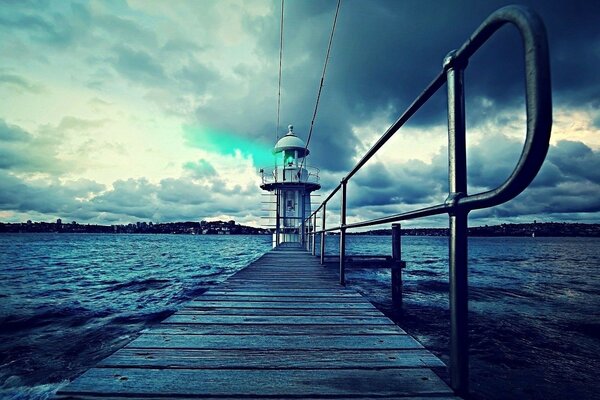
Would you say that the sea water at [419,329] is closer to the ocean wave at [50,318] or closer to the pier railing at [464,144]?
the ocean wave at [50,318]

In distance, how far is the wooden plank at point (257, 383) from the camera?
1.12 m

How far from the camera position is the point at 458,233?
3.48ft

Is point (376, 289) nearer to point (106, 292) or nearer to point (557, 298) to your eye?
point (557, 298)

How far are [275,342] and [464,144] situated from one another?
1339 millimetres

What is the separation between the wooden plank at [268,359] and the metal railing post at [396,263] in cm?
585

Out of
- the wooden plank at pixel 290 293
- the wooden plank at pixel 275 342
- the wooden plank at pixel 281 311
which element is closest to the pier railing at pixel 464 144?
the wooden plank at pixel 275 342

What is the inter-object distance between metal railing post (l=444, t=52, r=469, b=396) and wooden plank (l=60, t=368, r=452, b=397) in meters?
0.15

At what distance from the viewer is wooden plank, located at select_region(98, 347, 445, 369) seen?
4.37ft

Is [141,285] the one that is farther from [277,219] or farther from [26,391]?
[26,391]

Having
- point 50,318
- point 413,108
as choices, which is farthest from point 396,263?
point 50,318

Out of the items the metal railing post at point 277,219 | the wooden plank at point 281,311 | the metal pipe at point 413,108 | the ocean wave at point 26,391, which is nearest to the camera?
the metal pipe at point 413,108

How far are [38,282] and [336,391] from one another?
53.7 ft

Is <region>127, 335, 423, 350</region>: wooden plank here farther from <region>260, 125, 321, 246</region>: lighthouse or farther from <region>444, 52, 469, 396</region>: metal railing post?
<region>260, 125, 321, 246</region>: lighthouse

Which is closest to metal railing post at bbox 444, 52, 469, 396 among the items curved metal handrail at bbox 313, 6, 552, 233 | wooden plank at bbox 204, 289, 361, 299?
curved metal handrail at bbox 313, 6, 552, 233
